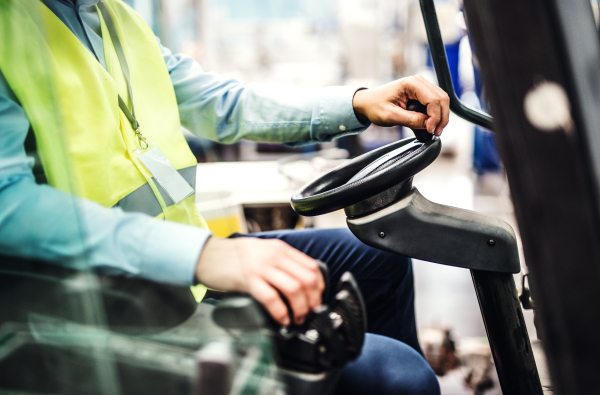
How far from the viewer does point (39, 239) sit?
1.51 feet

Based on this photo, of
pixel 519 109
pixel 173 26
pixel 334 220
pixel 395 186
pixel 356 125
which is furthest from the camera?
pixel 334 220

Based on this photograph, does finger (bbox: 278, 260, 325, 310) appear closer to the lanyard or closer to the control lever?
the control lever

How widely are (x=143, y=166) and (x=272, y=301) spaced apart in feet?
1.13

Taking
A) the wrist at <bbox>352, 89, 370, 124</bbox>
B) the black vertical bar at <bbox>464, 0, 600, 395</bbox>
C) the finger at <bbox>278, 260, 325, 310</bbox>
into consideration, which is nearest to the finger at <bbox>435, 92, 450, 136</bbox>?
the wrist at <bbox>352, 89, 370, 124</bbox>

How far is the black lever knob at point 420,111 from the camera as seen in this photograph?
31.6 inches

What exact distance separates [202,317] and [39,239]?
0.63 ft

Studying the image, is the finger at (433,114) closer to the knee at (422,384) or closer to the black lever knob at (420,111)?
the black lever knob at (420,111)

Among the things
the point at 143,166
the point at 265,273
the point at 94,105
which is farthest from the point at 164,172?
the point at 265,273

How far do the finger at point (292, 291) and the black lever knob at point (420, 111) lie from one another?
1.58 feet

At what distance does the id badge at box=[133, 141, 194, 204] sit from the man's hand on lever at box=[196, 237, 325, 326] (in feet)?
0.73

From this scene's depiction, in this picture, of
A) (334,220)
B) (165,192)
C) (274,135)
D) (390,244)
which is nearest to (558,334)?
(390,244)

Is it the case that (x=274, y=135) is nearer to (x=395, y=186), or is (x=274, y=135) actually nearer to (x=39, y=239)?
(x=395, y=186)

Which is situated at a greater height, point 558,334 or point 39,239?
point 39,239

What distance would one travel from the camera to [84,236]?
0.46 metres
